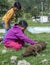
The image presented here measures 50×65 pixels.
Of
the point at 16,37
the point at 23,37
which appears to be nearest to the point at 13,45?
the point at 16,37

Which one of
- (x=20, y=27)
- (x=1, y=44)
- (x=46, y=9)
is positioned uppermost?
(x=20, y=27)

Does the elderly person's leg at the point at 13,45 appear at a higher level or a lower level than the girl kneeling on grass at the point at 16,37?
lower

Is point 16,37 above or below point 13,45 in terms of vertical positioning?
above

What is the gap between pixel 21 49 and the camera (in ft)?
26.2

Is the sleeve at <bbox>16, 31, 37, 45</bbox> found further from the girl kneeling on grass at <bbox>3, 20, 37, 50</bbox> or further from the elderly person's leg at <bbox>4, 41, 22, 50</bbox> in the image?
the elderly person's leg at <bbox>4, 41, 22, 50</bbox>

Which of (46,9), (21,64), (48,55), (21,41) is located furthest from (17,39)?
(46,9)

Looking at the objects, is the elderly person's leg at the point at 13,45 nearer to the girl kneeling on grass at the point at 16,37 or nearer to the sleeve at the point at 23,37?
the girl kneeling on grass at the point at 16,37

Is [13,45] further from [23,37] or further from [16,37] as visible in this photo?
[23,37]

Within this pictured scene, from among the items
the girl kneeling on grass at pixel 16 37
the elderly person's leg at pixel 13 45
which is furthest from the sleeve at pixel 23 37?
the elderly person's leg at pixel 13 45

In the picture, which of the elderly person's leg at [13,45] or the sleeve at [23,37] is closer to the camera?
the sleeve at [23,37]

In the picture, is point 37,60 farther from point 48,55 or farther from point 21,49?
point 21,49

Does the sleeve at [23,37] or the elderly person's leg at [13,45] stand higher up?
the sleeve at [23,37]

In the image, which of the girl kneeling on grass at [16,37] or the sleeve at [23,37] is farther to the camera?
the girl kneeling on grass at [16,37]

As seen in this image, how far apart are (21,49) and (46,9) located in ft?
239
